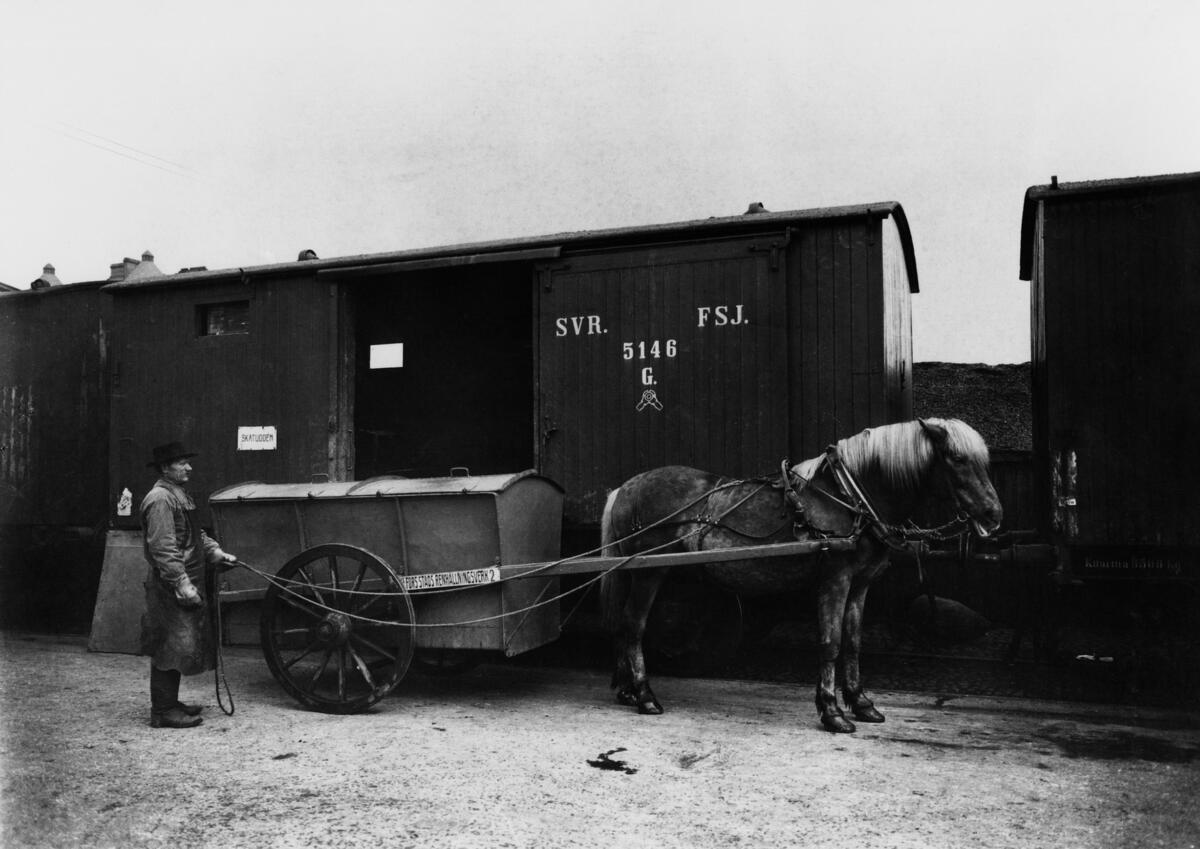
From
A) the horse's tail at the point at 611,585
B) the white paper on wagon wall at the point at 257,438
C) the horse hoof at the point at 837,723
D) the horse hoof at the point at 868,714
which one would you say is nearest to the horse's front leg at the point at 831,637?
the horse hoof at the point at 837,723

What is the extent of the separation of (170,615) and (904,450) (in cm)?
446

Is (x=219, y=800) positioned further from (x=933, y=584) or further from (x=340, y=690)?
(x=933, y=584)

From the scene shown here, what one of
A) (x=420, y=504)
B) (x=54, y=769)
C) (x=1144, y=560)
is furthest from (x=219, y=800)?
(x=1144, y=560)

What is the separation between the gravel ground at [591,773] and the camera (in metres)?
3.39

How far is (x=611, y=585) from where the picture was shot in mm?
5840

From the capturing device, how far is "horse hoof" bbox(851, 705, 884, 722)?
16.7ft

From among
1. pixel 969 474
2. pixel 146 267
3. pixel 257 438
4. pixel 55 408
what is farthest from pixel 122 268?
pixel 969 474

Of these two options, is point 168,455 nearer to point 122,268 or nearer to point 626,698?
point 626,698

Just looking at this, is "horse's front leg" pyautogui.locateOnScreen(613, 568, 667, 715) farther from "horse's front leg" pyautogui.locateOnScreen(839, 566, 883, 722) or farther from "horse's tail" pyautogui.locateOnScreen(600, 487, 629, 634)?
"horse's front leg" pyautogui.locateOnScreen(839, 566, 883, 722)

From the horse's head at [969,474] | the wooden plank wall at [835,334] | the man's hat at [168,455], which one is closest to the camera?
the horse's head at [969,474]

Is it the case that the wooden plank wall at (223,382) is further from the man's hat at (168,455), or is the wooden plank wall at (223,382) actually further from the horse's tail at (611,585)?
the horse's tail at (611,585)

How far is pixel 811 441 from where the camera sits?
21.1ft

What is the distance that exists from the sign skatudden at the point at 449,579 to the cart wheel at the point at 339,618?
0.11m

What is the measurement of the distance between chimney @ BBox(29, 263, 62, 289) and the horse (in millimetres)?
8429
